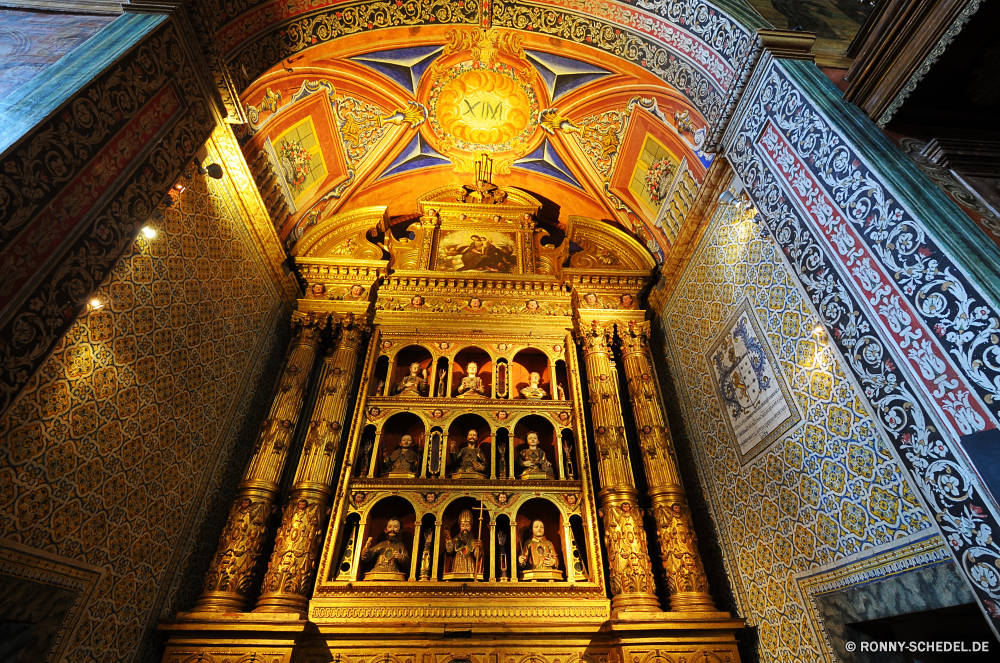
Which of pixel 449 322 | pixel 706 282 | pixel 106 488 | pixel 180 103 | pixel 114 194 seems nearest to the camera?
pixel 114 194

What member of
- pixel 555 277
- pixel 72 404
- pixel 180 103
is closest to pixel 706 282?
pixel 555 277

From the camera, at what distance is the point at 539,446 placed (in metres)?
6.56

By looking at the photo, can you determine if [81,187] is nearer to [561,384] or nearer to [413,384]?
[413,384]

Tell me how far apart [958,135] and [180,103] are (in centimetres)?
596

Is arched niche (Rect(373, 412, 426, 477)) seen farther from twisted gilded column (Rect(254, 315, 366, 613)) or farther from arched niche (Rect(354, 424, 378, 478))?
twisted gilded column (Rect(254, 315, 366, 613))

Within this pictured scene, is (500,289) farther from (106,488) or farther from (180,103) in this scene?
(106,488)

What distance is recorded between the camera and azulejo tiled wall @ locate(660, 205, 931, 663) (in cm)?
364

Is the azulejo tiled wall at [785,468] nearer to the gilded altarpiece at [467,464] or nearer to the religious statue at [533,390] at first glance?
the gilded altarpiece at [467,464]

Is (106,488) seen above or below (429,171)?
below

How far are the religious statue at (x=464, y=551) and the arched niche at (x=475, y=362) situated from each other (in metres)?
2.01

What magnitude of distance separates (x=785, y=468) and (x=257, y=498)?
5.17 m

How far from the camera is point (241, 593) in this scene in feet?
15.6

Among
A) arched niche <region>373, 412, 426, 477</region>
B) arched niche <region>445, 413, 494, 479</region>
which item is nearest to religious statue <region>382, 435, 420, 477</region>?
arched niche <region>373, 412, 426, 477</region>

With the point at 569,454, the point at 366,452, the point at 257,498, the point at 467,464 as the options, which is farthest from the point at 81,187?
the point at 569,454
